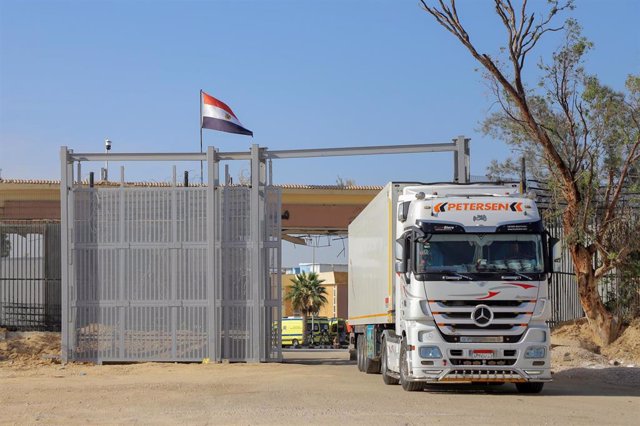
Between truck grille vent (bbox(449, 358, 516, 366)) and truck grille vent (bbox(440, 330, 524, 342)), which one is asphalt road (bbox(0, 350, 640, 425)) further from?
truck grille vent (bbox(440, 330, 524, 342))

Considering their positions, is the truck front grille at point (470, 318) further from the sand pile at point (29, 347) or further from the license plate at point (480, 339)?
the sand pile at point (29, 347)

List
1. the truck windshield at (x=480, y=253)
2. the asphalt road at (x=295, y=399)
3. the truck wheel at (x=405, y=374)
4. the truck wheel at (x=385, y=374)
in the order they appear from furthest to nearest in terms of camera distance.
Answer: the truck wheel at (x=385, y=374) < the truck wheel at (x=405, y=374) < the truck windshield at (x=480, y=253) < the asphalt road at (x=295, y=399)

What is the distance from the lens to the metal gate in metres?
28.4

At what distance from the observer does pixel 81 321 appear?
94.1 ft

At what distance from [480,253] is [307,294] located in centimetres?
6856

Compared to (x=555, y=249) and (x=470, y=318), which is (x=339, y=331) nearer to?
(x=555, y=249)

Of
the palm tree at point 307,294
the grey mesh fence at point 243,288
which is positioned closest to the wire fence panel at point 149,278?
the grey mesh fence at point 243,288

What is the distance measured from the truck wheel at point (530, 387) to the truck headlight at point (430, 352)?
7.01 feet

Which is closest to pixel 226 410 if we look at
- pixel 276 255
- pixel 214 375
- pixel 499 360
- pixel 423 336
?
pixel 423 336

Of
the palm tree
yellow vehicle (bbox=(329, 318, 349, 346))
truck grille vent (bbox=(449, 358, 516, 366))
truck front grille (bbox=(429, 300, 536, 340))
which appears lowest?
yellow vehicle (bbox=(329, 318, 349, 346))

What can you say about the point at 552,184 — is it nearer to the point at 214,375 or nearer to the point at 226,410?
the point at 214,375

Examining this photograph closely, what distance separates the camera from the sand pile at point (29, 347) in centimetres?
2902

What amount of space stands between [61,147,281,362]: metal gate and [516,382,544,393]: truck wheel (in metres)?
10.9

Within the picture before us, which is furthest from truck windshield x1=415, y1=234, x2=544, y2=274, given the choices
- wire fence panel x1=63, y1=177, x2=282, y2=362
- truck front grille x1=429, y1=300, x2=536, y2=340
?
wire fence panel x1=63, y1=177, x2=282, y2=362
